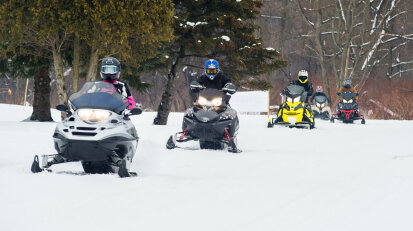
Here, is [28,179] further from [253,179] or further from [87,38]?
[87,38]

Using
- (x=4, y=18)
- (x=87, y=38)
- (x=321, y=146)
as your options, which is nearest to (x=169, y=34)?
(x=87, y=38)

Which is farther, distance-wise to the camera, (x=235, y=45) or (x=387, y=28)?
(x=387, y=28)

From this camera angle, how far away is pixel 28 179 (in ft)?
19.5

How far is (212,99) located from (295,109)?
261 inches

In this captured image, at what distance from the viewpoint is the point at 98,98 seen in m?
6.52

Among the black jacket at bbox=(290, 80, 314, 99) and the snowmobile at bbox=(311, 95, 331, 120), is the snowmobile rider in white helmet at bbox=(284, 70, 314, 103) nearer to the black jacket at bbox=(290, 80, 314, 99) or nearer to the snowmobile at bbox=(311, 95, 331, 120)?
the black jacket at bbox=(290, 80, 314, 99)

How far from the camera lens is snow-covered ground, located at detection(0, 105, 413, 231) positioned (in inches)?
166

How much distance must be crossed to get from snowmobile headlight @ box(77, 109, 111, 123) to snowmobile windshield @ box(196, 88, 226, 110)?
354 cm

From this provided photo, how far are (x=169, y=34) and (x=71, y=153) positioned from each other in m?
10.0

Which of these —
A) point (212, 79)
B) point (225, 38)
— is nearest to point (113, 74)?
point (212, 79)

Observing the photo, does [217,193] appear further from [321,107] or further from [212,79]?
[321,107]

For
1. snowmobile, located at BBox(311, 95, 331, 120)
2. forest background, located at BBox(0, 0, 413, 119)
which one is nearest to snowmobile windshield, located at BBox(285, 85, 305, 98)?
snowmobile, located at BBox(311, 95, 331, 120)

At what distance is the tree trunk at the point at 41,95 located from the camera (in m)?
19.2

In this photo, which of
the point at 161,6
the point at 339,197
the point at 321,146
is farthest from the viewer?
the point at 161,6
